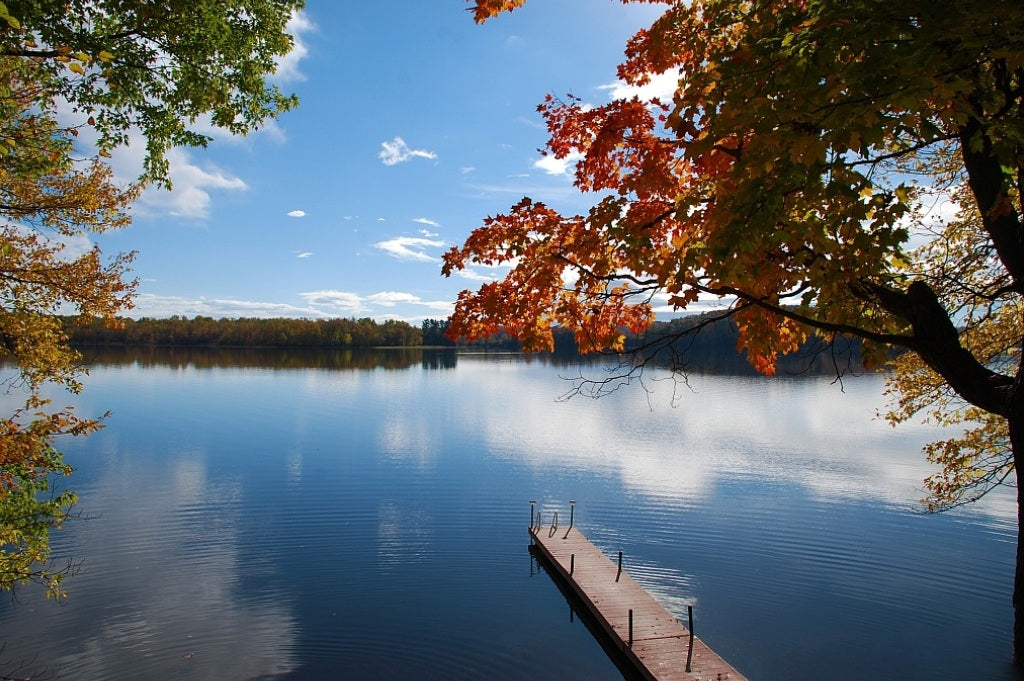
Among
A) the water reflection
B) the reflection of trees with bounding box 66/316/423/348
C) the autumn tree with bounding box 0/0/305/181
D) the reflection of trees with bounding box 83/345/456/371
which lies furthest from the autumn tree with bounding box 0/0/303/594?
the reflection of trees with bounding box 66/316/423/348

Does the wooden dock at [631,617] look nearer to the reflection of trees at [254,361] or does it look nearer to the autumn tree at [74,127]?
the autumn tree at [74,127]

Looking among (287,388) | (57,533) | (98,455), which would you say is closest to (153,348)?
(287,388)

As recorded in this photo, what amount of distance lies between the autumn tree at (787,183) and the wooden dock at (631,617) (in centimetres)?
549

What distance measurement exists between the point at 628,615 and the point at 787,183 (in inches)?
446

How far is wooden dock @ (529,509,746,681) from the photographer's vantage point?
10672 millimetres

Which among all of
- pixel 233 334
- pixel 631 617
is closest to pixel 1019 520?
pixel 631 617

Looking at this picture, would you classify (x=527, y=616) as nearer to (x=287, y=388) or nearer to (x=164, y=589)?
(x=164, y=589)

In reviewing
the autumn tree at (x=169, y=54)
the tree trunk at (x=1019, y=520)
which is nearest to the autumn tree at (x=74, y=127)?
the autumn tree at (x=169, y=54)

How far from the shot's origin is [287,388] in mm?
60500

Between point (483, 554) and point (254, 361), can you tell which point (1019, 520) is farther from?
point (254, 361)

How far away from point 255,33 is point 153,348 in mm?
177520

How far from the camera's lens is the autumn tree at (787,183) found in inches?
127

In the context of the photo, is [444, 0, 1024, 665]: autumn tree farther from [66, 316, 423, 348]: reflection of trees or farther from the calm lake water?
[66, 316, 423, 348]: reflection of trees

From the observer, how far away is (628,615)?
12.8m
